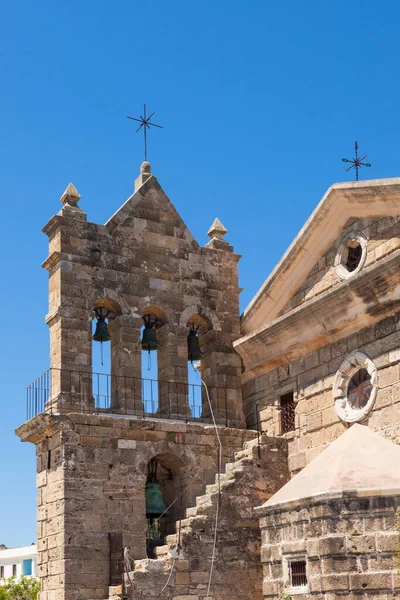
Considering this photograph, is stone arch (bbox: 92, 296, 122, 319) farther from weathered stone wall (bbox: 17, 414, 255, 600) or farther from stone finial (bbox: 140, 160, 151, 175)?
stone finial (bbox: 140, 160, 151, 175)

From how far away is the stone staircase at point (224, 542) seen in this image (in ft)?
47.1

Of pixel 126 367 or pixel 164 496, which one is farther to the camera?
pixel 164 496

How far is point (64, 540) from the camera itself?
48.9 ft

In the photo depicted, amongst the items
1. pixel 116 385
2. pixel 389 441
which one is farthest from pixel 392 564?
pixel 116 385

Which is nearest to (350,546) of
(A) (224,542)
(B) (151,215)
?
(A) (224,542)

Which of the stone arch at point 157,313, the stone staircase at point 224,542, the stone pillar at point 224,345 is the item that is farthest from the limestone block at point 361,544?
the stone arch at point 157,313

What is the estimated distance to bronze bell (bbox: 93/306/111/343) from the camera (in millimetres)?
17328

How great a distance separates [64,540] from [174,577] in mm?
1851

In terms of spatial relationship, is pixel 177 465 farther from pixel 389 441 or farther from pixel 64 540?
pixel 389 441

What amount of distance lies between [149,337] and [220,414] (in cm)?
194

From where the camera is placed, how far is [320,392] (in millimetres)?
15922

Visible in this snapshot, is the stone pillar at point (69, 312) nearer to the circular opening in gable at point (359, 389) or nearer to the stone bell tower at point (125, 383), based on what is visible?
the stone bell tower at point (125, 383)

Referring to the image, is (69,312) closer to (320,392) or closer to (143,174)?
(143,174)

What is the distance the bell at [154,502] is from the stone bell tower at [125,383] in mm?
302
